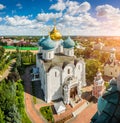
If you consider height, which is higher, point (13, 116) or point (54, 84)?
point (54, 84)

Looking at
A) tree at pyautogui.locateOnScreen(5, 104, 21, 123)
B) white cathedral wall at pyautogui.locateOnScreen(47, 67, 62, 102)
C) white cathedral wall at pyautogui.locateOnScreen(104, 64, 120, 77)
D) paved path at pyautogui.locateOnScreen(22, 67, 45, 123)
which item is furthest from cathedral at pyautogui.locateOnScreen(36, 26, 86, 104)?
white cathedral wall at pyautogui.locateOnScreen(104, 64, 120, 77)

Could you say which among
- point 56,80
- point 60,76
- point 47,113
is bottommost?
point 47,113

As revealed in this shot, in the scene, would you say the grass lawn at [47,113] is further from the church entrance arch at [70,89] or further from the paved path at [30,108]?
the church entrance arch at [70,89]

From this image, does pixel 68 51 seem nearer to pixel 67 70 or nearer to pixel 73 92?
pixel 67 70

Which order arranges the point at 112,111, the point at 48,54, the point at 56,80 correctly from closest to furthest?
the point at 112,111 → the point at 56,80 → the point at 48,54

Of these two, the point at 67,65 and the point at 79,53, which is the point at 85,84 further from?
the point at 79,53

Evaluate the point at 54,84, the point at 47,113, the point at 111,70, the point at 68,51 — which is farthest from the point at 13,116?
the point at 111,70

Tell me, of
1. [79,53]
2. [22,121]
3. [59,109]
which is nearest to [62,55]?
[59,109]

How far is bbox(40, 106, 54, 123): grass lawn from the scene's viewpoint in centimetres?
1786

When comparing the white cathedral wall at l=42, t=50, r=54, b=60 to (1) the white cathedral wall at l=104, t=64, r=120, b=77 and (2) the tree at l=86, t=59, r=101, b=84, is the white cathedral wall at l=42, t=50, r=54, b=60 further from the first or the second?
(1) the white cathedral wall at l=104, t=64, r=120, b=77

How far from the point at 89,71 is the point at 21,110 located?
12102 millimetres

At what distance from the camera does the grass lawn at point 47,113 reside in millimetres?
17859

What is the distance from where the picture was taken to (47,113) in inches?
734

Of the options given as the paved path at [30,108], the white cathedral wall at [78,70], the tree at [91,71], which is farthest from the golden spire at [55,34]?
the paved path at [30,108]
